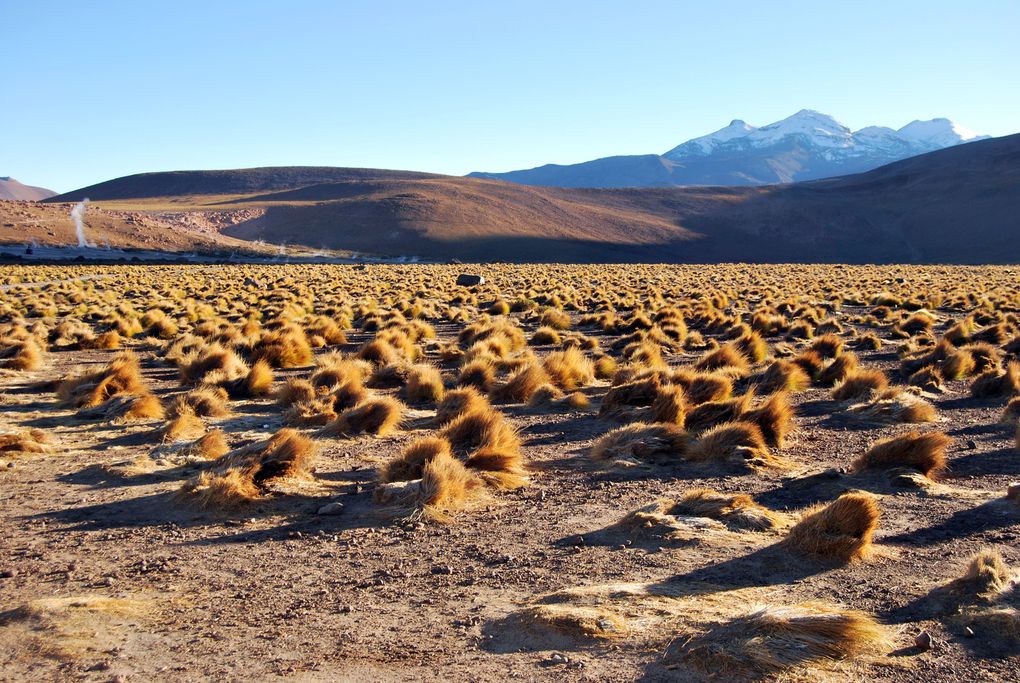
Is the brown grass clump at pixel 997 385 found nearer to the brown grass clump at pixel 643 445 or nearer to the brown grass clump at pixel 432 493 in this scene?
the brown grass clump at pixel 643 445

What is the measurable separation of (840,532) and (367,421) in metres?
5.19

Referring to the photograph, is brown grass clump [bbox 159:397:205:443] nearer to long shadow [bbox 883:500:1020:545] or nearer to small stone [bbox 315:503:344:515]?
small stone [bbox 315:503:344:515]

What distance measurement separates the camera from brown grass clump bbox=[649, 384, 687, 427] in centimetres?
895

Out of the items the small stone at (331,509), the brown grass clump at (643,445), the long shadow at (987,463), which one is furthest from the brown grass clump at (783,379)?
the small stone at (331,509)

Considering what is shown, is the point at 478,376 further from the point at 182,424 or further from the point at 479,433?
the point at 182,424

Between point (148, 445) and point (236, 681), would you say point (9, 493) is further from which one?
point (236, 681)

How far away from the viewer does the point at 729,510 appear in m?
5.94

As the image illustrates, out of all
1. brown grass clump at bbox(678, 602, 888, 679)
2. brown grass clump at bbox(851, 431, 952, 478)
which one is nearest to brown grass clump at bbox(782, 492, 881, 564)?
brown grass clump at bbox(678, 602, 888, 679)

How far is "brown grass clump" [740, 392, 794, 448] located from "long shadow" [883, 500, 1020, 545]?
7.20ft

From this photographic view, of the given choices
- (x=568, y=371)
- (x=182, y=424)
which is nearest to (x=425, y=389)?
(x=568, y=371)

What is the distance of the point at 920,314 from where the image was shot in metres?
21.8

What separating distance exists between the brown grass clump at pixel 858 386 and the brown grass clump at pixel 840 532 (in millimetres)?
5731

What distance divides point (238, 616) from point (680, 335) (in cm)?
1493

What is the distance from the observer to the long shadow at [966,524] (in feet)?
18.2
